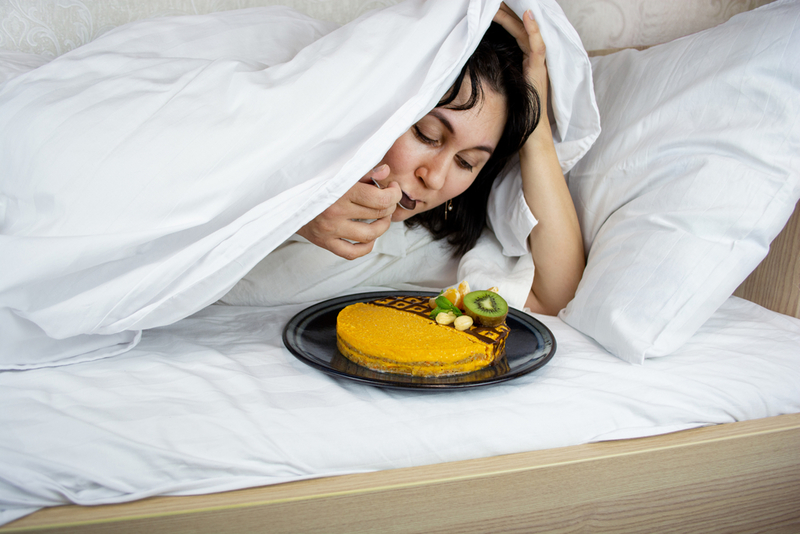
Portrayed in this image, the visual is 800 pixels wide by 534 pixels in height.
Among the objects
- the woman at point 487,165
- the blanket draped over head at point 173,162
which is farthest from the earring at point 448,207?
the blanket draped over head at point 173,162

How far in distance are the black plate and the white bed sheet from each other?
0.03 m

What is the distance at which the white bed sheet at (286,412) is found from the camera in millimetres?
667

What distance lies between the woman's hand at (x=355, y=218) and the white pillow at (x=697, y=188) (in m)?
0.43

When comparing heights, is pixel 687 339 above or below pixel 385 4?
below

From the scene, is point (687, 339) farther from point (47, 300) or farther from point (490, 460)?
point (47, 300)

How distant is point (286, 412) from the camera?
29.5 inches

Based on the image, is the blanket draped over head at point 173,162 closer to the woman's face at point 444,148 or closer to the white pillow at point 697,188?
the woman's face at point 444,148

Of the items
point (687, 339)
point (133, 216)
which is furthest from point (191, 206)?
point (687, 339)

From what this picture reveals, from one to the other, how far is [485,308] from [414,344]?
174 mm

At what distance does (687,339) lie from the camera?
95cm

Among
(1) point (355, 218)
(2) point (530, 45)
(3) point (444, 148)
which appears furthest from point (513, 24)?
(1) point (355, 218)

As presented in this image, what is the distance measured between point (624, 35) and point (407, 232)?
945 millimetres

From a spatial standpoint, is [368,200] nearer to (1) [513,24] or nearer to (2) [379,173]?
(2) [379,173]

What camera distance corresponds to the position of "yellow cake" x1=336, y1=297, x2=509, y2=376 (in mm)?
820
